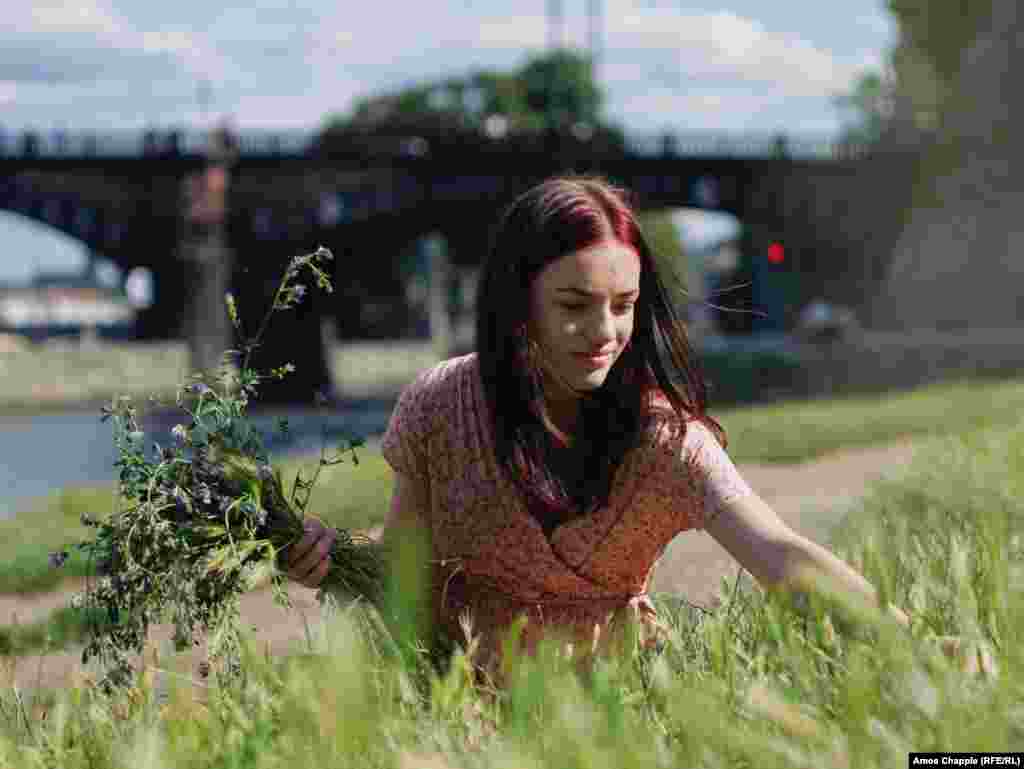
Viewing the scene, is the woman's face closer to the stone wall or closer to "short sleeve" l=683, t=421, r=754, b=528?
"short sleeve" l=683, t=421, r=754, b=528

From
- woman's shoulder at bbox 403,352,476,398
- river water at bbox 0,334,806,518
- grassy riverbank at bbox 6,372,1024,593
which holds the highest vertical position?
woman's shoulder at bbox 403,352,476,398

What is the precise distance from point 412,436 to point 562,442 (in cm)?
31

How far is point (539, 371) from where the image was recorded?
114 inches

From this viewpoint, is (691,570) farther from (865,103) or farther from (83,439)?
(865,103)

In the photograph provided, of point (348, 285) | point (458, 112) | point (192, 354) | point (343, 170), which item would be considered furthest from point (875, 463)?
point (458, 112)

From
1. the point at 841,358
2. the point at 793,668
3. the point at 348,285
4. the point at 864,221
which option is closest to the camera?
the point at 793,668

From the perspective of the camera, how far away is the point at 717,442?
9.52 feet

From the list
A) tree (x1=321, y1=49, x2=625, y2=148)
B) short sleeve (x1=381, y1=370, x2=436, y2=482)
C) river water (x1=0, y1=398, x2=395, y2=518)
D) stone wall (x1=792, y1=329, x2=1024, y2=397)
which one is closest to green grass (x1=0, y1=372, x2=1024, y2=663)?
short sleeve (x1=381, y1=370, x2=436, y2=482)

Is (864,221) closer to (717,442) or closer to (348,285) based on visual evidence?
(348,285)

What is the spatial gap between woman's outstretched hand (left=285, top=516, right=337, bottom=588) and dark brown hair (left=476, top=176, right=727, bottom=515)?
1.26 feet

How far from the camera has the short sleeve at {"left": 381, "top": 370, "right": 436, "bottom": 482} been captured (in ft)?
9.79

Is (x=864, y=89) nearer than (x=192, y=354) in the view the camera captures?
No

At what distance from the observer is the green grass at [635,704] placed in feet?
6.00

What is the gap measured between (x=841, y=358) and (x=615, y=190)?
87.4 ft
